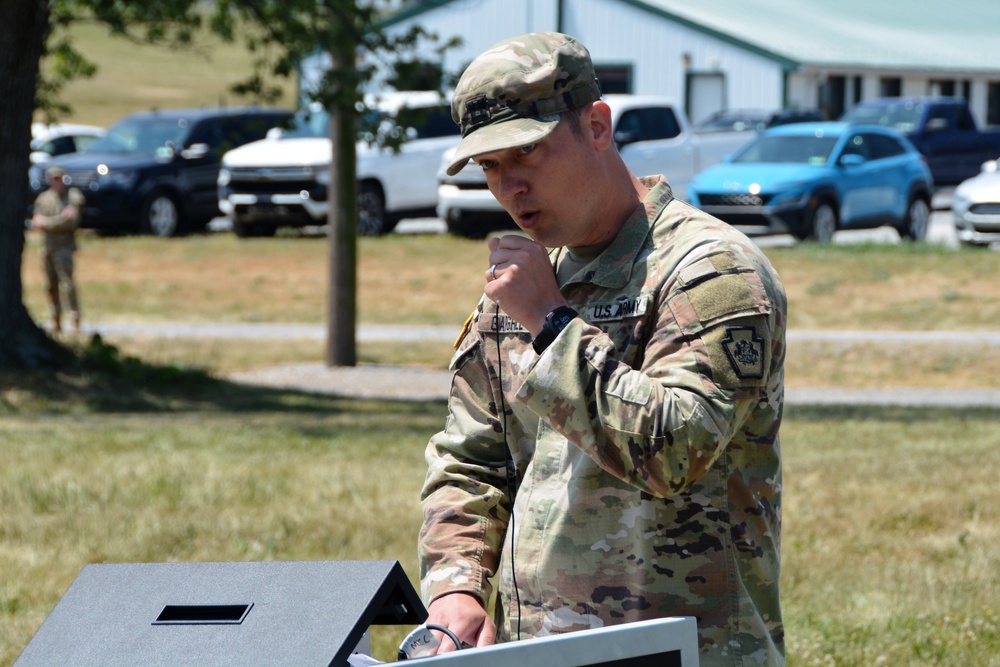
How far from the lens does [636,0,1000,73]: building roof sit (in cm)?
3578

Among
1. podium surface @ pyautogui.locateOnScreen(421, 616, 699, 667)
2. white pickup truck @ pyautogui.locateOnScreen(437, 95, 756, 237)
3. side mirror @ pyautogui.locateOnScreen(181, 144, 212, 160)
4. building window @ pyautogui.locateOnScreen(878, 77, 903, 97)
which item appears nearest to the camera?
podium surface @ pyautogui.locateOnScreen(421, 616, 699, 667)

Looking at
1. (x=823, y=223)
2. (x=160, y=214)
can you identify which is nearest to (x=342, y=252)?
(x=823, y=223)

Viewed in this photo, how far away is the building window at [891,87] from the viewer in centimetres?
3938

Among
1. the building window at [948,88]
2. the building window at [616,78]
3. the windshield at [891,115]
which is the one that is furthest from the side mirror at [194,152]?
the building window at [948,88]

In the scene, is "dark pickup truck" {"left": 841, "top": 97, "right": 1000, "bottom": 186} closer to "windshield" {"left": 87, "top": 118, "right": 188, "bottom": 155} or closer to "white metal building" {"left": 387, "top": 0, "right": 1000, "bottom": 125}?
"white metal building" {"left": 387, "top": 0, "right": 1000, "bottom": 125}

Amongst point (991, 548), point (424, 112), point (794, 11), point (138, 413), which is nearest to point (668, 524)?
point (991, 548)

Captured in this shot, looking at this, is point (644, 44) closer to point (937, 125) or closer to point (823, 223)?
point (937, 125)

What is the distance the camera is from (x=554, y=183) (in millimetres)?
2268

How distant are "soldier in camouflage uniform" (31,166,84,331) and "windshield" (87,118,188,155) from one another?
253 inches

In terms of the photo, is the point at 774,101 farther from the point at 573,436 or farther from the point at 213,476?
the point at 573,436

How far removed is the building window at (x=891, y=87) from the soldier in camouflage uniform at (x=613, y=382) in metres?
39.0

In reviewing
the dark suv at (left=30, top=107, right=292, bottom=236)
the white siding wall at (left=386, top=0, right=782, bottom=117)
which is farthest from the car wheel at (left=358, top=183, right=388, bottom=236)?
the white siding wall at (left=386, top=0, right=782, bottom=117)

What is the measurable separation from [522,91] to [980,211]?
17257 mm

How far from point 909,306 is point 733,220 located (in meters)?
3.76
